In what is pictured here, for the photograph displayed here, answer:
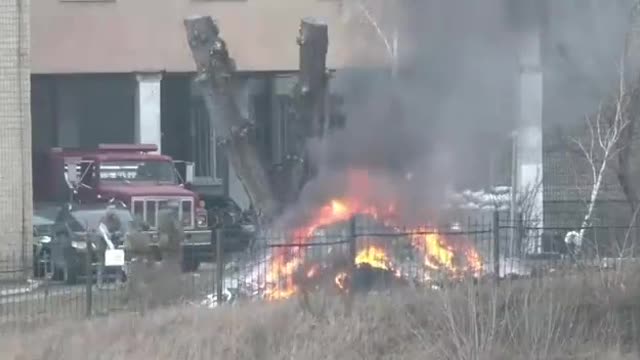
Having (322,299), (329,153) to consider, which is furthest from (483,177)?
(322,299)

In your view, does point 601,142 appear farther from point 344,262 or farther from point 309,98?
point 344,262

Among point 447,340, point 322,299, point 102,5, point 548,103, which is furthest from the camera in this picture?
point 102,5

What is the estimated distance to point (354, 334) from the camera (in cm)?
1344

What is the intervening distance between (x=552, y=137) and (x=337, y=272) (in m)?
4.09

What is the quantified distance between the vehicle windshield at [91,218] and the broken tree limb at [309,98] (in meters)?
7.09

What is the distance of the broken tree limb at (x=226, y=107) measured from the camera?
19344 millimetres

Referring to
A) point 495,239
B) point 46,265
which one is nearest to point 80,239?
point 46,265

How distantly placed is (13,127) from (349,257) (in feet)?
33.9

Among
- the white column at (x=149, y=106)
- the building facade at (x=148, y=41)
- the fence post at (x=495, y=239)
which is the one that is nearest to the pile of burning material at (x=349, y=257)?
the fence post at (x=495, y=239)

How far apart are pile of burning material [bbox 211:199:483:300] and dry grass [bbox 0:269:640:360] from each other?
1.20 meters

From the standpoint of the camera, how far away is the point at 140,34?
121ft

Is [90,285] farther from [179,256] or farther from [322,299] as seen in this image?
[322,299]

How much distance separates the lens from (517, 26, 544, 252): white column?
15.0 metres

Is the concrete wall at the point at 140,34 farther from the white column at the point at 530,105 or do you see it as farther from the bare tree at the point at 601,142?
the white column at the point at 530,105
